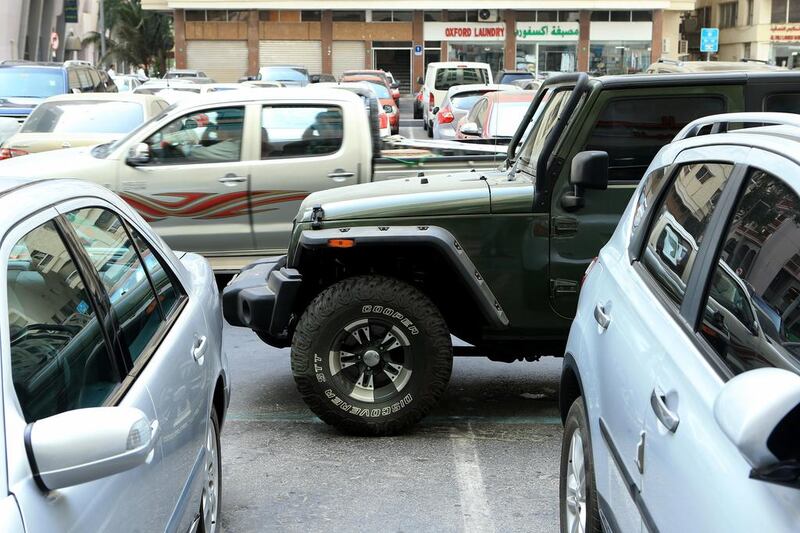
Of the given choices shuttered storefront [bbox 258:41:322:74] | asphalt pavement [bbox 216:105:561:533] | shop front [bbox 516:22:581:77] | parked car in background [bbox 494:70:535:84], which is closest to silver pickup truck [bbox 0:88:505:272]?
asphalt pavement [bbox 216:105:561:533]

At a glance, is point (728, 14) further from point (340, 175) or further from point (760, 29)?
point (340, 175)

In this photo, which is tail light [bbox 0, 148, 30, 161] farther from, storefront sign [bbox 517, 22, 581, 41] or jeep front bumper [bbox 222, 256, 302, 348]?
storefront sign [bbox 517, 22, 581, 41]

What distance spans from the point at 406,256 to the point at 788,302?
3662 millimetres

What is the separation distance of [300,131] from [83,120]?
5019 millimetres

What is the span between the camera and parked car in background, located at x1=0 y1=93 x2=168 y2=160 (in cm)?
1284

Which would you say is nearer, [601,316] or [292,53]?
[601,316]

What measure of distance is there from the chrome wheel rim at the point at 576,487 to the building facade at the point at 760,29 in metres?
63.6

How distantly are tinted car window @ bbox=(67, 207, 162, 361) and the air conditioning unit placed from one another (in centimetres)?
5872

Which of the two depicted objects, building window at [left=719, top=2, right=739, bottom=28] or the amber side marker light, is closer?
the amber side marker light

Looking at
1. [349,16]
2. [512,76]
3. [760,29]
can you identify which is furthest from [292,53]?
[512,76]

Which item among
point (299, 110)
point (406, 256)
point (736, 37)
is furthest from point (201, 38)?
point (406, 256)

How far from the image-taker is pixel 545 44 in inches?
2451

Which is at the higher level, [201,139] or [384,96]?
[201,139]

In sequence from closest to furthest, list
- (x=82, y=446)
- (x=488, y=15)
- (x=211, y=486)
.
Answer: (x=82, y=446) → (x=211, y=486) → (x=488, y=15)
